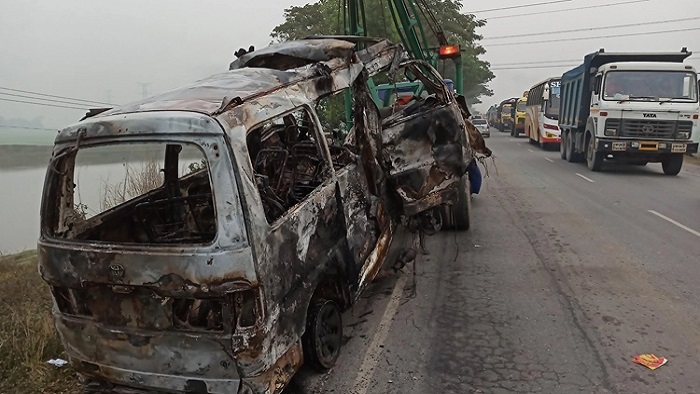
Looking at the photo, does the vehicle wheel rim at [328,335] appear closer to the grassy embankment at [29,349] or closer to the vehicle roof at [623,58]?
the grassy embankment at [29,349]

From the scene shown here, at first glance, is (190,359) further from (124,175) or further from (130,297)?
(124,175)

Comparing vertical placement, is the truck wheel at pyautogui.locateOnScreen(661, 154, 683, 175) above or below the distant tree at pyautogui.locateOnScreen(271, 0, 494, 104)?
below

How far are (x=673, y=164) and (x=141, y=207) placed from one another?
14.0 meters

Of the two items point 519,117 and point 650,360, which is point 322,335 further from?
point 519,117

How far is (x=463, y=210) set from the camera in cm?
766

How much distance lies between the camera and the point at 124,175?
8320mm

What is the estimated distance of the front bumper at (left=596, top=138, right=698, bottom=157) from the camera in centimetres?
1334

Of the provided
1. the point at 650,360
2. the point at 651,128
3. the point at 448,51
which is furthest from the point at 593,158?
the point at 650,360

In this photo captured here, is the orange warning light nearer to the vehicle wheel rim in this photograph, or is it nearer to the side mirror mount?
the side mirror mount

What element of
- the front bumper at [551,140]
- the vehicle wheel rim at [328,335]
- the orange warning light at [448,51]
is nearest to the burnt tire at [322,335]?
the vehicle wheel rim at [328,335]

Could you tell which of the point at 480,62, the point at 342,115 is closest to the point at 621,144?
the point at 342,115

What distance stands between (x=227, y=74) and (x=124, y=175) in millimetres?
4934

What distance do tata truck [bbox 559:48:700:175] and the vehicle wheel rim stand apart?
1208 cm

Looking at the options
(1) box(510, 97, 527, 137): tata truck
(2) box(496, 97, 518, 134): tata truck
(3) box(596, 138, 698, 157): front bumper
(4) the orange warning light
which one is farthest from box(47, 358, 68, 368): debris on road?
(2) box(496, 97, 518, 134): tata truck
